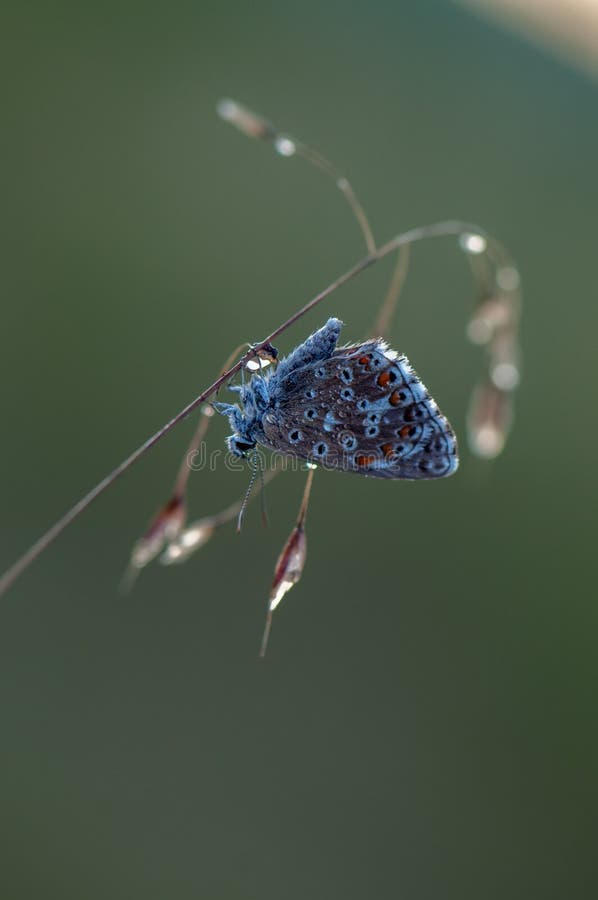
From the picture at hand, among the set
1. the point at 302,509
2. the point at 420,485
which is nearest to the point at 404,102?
the point at 420,485

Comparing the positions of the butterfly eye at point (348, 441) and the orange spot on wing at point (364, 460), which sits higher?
the butterfly eye at point (348, 441)

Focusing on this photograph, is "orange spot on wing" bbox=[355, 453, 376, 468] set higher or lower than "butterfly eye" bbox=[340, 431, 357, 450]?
lower

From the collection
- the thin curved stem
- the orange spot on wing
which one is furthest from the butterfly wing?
the thin curved stem

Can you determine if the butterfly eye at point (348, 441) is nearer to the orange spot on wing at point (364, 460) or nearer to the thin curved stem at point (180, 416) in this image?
the orange spot on wing at point (364, 460)

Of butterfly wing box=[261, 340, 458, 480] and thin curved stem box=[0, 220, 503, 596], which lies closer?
thin curved stem box=[0, 220, 503, 596]

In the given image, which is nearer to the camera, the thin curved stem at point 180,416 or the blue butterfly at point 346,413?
the thin curved stem at point 180,416

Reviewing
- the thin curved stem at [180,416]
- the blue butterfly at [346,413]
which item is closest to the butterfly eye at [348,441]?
the blue butterfly at [346,413]

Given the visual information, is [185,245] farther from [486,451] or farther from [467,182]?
[486,451]

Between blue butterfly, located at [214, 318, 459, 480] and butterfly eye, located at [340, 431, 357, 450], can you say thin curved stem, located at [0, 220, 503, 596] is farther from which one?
butterfly eye, located at [340, 431, 357, 450]

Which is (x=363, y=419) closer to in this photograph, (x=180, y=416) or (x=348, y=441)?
(x=348, y=441)
